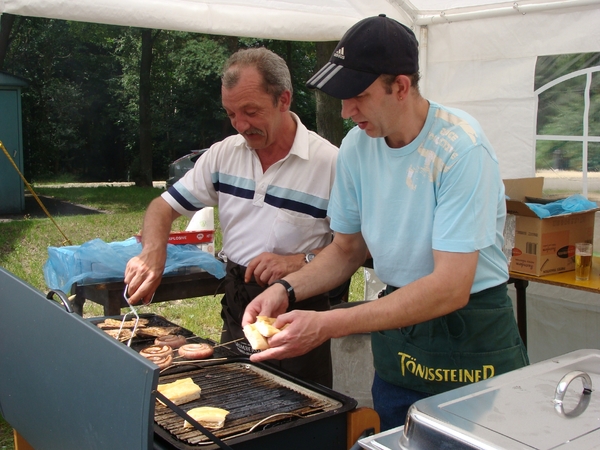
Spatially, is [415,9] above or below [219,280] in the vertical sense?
above

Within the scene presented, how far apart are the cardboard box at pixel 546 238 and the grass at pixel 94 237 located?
307 cm

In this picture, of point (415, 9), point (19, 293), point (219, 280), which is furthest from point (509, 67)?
point (19, 293)

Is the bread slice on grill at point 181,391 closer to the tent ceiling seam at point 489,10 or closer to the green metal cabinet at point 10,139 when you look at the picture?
the tent ceiling seam at point 489,10

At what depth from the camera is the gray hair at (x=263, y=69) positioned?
2.60 metres

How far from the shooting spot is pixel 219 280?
12.3 ft

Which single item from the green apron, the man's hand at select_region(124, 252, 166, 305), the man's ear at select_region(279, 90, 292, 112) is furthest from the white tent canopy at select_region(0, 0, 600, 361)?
the green apron

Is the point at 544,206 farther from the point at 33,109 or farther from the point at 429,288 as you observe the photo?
the point at 33,109

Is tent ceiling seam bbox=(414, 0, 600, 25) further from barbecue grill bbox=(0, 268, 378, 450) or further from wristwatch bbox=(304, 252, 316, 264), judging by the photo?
barbecue grill bbox=(0, 268, 378, 450)

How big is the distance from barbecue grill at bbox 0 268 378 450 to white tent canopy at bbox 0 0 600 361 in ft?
6.55

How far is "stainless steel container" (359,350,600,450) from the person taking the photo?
1095 mm

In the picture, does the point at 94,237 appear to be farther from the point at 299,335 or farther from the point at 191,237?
the point at 299,335

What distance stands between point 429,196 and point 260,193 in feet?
3.35

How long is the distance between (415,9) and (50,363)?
3.46 m

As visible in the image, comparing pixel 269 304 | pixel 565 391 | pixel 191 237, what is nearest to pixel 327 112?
pixel 191 237
